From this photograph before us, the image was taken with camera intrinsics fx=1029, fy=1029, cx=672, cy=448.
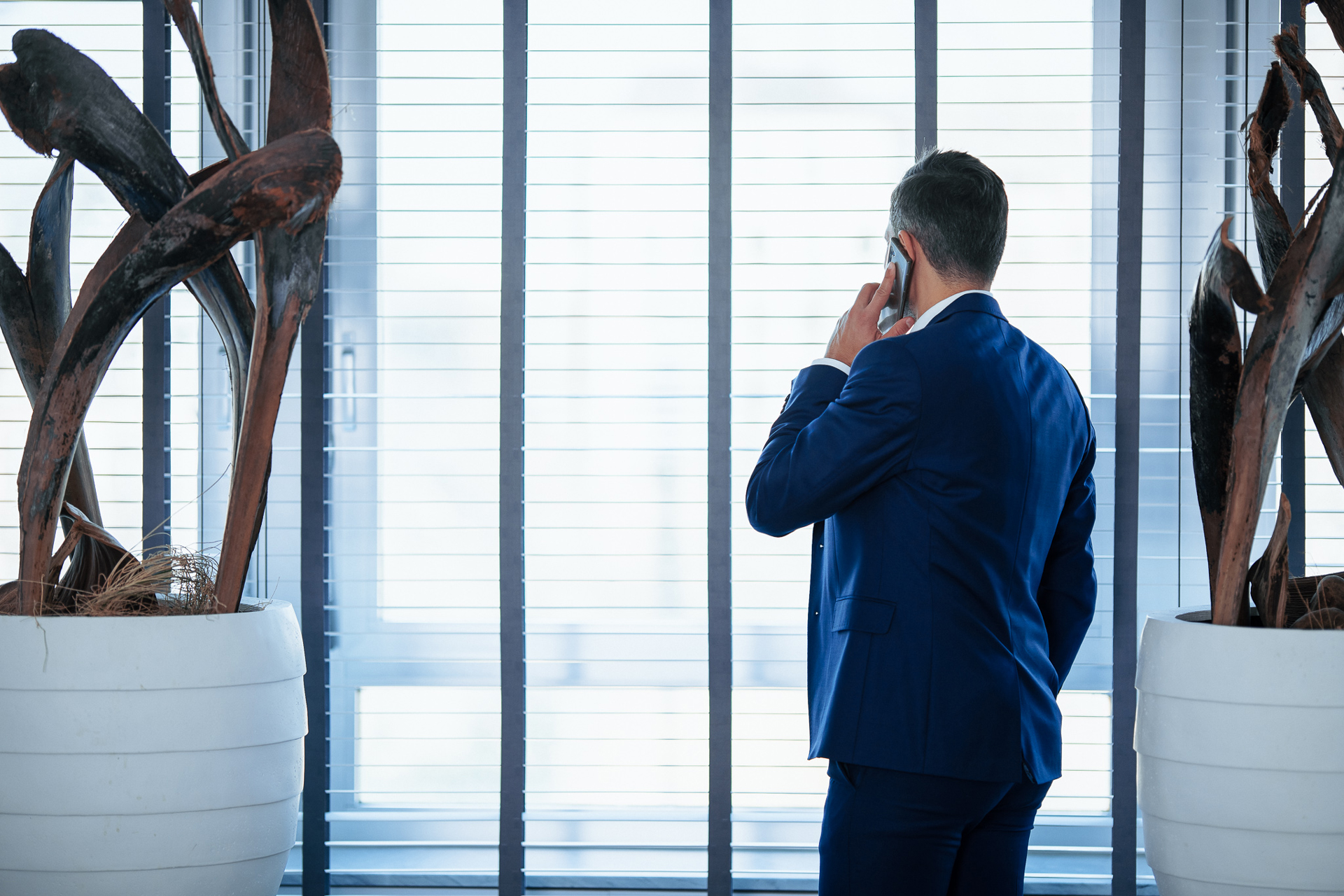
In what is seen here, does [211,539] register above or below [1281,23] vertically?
below

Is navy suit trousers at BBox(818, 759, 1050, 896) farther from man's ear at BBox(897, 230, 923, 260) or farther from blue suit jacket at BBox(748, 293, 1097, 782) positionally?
man's ear at BBox(897, 230, 923, 260)

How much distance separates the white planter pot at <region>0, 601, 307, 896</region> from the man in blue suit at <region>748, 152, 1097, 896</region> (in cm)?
83

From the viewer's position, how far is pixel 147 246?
1.51 metres

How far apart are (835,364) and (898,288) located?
14 cm

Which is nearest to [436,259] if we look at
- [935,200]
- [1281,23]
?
[935,200]

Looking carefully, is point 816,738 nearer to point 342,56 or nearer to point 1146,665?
point 1146,665

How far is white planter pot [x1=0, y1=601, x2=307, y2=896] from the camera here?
140 cm

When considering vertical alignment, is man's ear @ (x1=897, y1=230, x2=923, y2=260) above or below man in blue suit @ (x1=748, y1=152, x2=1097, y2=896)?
above

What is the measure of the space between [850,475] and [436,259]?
1.20 metres

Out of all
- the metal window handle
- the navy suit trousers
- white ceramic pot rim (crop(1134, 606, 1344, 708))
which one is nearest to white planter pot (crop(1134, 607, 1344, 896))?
white ceramic pot rim (crop(1134, 606, 1344, 708))

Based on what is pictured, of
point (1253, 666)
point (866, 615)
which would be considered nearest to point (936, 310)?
point (866, 615)

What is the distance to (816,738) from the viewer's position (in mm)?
1364

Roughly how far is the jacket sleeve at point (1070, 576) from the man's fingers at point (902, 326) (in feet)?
1.05

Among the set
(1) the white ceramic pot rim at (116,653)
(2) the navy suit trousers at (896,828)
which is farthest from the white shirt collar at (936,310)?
(1) the white ceramic pot rim at (116,653)
